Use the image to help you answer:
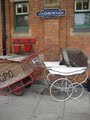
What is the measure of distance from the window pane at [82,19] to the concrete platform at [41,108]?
2262 mm

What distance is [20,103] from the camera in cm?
674

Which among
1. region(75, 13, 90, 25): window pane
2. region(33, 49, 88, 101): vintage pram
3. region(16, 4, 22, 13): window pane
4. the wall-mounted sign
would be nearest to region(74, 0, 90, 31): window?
region(75, 13, 90, 25): window pane

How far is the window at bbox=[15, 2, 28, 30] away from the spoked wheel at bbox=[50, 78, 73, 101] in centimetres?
250

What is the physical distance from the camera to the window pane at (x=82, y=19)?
8.27 metres

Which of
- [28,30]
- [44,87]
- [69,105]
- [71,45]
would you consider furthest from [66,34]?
[69,105]

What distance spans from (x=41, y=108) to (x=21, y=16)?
3.63 m

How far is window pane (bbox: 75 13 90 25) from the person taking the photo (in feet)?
27.1

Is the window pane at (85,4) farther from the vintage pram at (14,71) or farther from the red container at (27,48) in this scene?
the vintage pram at (14,71)

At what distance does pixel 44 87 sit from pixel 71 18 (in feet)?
7.52

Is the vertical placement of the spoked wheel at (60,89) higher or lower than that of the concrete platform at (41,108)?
higher

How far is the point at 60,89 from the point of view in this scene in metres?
7.14

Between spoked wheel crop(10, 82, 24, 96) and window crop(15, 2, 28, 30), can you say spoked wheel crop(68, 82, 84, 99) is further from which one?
window crop(15, 2, 28, 30)

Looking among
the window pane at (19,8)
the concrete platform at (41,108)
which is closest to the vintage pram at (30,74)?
the concrete platform at (41,108)

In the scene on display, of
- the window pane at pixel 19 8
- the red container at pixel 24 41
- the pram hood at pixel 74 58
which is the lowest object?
the pram hood at pixel 74 58
